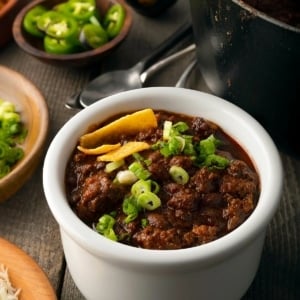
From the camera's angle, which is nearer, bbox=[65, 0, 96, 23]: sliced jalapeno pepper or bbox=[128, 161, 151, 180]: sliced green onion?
bbox=[128, 161, 151, 180]: sliced green onion

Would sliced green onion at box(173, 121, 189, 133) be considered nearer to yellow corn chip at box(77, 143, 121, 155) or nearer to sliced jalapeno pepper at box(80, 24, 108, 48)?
yellow corn chip at box(77, 143, 121, 155)

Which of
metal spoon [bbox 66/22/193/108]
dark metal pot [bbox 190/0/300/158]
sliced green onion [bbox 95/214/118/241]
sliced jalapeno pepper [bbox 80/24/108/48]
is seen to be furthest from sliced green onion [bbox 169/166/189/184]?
sliced jalapeno pepper [bbox 80/24/108/48]

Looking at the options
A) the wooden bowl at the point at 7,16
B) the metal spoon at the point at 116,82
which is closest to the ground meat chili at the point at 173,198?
the metal spoon at the point at 116,82

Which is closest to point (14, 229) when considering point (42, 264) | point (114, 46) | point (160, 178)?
point (42, 264)

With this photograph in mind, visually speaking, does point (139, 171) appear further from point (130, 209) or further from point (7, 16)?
point (7, 16)

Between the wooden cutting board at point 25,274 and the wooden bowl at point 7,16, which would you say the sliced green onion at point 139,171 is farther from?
the wooden bowl at point 7,16

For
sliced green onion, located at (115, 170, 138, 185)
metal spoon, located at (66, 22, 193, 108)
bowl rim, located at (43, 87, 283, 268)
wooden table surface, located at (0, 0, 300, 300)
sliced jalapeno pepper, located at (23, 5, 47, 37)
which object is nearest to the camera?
bowl rim, located at (43, 87, 283, 268)
